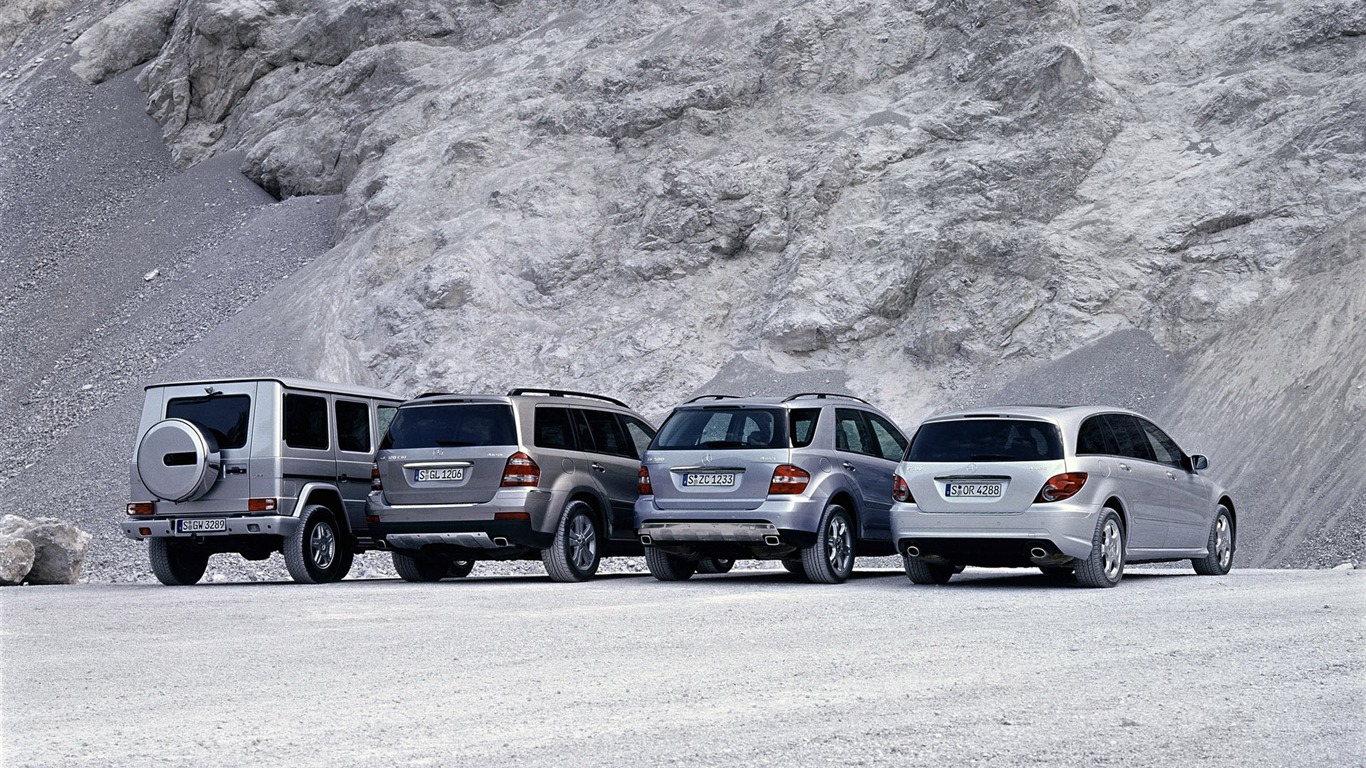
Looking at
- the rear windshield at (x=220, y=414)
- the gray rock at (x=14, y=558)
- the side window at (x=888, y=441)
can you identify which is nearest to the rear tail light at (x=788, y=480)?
the side window at (x=888, y=441)

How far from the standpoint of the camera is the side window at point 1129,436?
1319 centimetres

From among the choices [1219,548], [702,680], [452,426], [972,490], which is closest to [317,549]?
[452,426]

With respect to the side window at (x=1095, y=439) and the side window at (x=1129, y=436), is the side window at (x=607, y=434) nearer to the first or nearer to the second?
the side window at (x=1095, y=439)

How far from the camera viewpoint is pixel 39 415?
3105 cm

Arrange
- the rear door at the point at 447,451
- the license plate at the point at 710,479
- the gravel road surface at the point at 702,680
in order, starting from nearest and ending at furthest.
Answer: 1. the gravel road surface at the point at 702,680
2. the license plate at the point at 710,479
3. the rear door at the point at 447,451

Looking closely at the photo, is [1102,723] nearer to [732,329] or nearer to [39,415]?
[732,329]

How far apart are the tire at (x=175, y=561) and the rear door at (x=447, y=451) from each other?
260cm

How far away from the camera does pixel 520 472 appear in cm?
1386

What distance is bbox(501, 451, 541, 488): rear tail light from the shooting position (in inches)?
545

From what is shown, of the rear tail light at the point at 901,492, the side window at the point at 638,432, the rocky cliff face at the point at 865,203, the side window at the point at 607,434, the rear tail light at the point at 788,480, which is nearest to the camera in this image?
the rear tail light at the point at 901,492

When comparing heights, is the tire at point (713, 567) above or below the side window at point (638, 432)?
below

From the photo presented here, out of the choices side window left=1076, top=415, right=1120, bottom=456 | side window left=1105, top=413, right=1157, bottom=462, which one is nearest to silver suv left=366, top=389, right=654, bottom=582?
side window left=1076, top=415, right=1120, bottom=456

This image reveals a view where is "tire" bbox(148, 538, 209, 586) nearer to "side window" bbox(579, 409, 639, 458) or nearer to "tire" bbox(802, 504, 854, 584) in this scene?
"side window" bbox(579, 409, 639, 458)

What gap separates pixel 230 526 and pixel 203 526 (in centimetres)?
32
